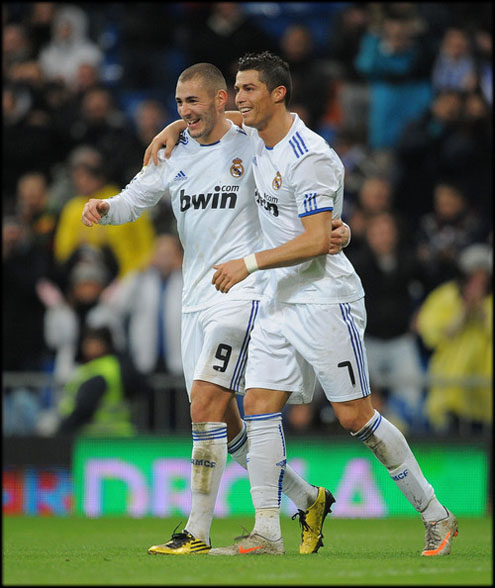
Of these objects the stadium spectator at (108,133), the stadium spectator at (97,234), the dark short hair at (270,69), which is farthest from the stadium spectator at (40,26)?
the dark short hair at (270,69)

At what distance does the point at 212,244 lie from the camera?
23.1 ft

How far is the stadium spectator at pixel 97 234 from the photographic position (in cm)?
1368

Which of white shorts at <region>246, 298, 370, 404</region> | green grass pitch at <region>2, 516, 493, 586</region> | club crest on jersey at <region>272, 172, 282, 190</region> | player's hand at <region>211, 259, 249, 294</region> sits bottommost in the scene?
green grass pitch at <region>2, 516, 493, 586</region>

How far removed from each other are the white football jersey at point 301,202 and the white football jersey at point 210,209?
9.6 inches

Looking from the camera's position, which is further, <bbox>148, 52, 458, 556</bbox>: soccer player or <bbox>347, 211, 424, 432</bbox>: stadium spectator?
<bbox>347, 211, 424, 432</bbox>: stadium spectator

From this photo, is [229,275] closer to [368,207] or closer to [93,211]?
[93,211]

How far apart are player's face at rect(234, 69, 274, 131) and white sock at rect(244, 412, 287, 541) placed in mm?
1612

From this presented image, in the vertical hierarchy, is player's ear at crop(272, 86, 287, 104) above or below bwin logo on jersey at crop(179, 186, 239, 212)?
above

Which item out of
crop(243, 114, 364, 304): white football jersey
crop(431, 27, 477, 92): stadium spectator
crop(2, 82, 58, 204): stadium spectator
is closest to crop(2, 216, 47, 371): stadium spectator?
crop(2, 82, 58, 204): stadium spectator

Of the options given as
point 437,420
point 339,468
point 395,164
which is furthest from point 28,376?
point 395,164

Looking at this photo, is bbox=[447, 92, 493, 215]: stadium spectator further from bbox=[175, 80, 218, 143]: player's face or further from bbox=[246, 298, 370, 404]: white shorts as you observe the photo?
bbox=[246, 298, 370, 404]: white shorts

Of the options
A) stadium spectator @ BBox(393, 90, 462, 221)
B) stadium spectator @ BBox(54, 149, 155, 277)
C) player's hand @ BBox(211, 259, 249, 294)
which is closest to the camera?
player's hand @ BBox(211, 259, 249, 294)

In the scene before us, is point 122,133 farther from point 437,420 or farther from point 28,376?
point 437,420

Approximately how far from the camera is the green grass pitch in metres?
5.08
